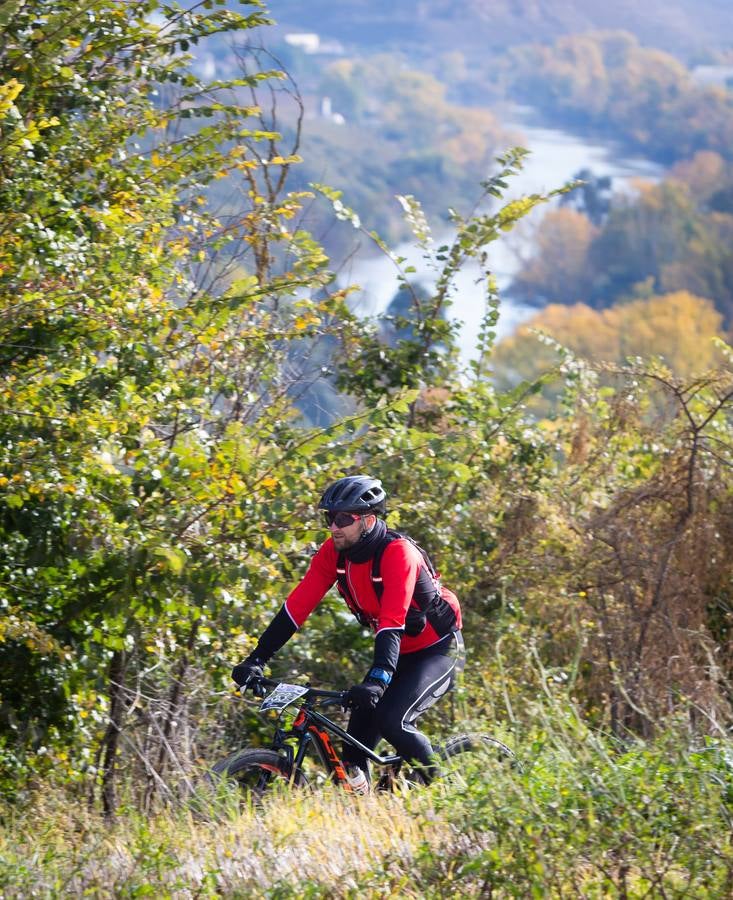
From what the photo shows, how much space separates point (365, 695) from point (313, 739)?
588 mm

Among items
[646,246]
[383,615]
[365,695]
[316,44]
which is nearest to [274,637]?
[383,615]

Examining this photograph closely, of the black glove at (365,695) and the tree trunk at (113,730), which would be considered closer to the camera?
the black glove at (365,695)

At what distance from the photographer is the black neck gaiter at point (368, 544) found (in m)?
5.74

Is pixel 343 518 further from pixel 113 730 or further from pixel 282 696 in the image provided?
pixel 113 730

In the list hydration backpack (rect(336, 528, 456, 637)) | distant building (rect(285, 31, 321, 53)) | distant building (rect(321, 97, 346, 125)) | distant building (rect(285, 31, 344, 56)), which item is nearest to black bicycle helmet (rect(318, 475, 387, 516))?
hydration backpack (rect(336, 528, 456, 637))

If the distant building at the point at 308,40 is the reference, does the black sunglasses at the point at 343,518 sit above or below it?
above

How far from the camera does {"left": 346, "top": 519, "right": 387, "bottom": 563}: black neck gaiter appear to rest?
5.74 meters

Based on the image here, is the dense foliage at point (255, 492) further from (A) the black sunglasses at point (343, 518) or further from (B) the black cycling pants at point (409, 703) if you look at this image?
(A) the black sunglasses at point (343, 518)

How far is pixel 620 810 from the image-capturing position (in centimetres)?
433

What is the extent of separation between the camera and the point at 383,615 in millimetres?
5613

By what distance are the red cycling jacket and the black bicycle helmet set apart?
0.22 m

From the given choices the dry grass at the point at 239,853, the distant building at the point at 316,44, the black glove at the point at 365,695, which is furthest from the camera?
the distant building at the point at 316,44

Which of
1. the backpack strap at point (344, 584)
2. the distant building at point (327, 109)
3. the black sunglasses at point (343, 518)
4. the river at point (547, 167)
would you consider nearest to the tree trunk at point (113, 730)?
the backpack strap at point (344, 584)

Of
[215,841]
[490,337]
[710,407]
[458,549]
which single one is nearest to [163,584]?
[215,841]
